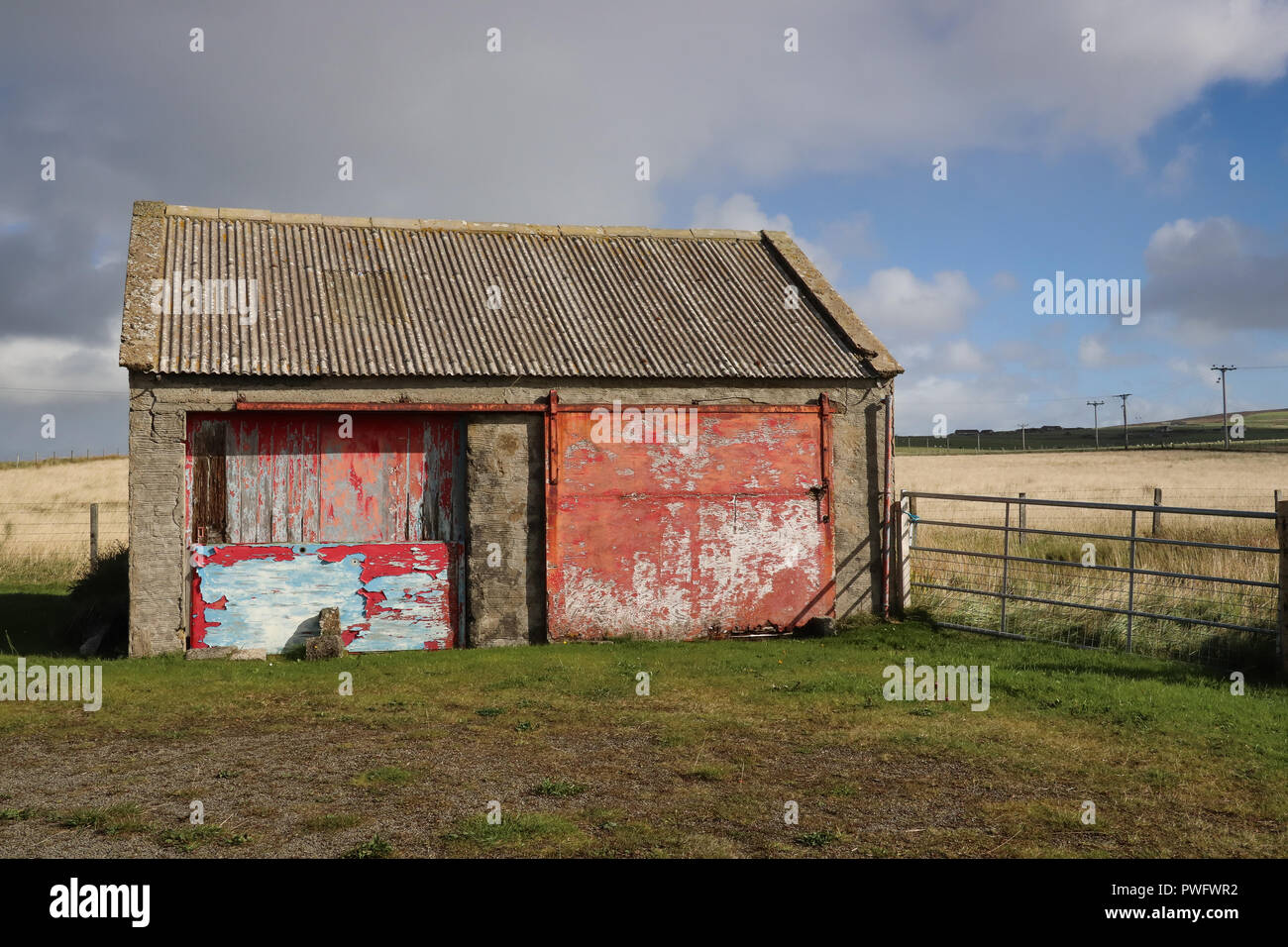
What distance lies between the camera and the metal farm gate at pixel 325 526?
39.2ft

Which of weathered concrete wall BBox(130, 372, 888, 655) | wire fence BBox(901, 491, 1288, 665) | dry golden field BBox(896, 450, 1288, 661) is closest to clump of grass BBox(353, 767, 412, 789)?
weathered concrete wall BBox(130, 372, 888, 655)

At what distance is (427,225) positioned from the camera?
1553 cm

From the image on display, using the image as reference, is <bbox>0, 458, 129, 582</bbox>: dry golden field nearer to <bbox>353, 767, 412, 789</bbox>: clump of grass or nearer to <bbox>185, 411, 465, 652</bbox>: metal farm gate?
<bbox>185, 411, 465, 652</bbox>: metal farm gate

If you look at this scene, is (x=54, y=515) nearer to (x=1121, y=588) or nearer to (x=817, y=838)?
(x=1121, y=588)

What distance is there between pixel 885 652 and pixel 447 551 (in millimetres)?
5213

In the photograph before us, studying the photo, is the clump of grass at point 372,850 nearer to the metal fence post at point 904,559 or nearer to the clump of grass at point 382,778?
the clump of grass at point 382,778

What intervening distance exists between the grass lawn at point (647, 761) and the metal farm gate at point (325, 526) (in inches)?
38.3

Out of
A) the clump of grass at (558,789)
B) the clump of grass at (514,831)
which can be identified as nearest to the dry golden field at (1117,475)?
the clump of grass at (558,789)

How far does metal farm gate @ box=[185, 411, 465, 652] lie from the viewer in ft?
39.2

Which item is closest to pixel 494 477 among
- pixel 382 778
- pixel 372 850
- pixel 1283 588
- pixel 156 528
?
pixel 156 528

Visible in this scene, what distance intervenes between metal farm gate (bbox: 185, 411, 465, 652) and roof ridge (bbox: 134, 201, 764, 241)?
13.3 feet
